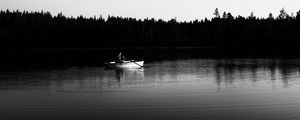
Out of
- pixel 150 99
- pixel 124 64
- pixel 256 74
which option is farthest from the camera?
pixel 124 64

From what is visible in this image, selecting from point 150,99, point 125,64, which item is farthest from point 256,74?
point 150,99

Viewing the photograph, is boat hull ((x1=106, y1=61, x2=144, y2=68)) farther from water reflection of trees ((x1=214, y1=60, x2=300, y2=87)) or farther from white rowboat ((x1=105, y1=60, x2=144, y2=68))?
water reflection of trees ((x1=214, y1=60, x2=300, y2=87))

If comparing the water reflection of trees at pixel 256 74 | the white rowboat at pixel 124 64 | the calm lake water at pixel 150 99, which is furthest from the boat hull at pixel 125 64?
the calm lake water at pixel 150 99

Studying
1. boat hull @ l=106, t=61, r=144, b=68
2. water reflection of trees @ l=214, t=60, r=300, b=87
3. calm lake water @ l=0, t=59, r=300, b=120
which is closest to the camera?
calm lake water @ l=0, t=59, r=300, b=120

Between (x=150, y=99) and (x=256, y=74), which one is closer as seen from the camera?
(x=150, y=99)

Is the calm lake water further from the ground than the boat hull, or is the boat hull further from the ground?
the boat hull

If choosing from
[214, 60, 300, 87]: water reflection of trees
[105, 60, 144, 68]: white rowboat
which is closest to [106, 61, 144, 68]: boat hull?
[105, 60, 144, 68]: white rowboat

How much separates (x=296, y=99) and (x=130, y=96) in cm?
1162

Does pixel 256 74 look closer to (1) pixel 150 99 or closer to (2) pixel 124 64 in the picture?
(2) pixel 124 64

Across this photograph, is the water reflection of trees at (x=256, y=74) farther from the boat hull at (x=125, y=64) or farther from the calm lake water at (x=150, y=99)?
the boat hull at (x=125, y=64)

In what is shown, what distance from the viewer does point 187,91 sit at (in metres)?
37.2

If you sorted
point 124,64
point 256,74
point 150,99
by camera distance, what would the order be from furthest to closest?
point 124,64 < point 256,74 < point 150,99

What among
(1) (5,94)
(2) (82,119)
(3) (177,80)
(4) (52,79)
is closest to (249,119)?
(2) (82,119)

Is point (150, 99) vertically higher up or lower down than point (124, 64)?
lower down
